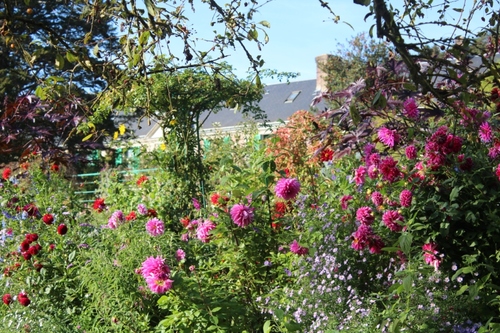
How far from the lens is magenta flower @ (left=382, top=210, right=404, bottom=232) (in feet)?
9.69

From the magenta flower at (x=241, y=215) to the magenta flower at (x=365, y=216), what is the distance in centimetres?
58

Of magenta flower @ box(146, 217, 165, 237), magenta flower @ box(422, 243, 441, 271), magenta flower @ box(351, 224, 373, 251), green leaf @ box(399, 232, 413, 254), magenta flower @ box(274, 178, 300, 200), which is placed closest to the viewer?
green leaf @ box(399, 232, 413, 254)

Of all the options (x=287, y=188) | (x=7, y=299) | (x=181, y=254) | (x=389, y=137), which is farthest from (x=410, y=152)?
(x=7, y=299)

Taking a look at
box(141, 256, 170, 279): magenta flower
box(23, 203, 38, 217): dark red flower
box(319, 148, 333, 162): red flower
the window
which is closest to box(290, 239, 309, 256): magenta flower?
box(141, 256, 170, 279): magenta flower

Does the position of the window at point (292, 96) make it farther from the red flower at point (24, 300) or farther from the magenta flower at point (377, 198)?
the magenta flower at point (377, 198)

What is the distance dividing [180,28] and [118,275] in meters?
1.36

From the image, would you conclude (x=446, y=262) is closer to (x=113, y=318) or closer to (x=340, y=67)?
(x=113, y=318)

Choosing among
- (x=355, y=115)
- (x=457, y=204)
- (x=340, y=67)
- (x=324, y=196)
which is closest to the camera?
(x=355, y=115)

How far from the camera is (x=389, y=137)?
3.13 meters

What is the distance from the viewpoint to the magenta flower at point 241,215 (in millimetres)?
3271

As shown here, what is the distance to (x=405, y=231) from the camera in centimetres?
296

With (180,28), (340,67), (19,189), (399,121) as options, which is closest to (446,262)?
(399,121)

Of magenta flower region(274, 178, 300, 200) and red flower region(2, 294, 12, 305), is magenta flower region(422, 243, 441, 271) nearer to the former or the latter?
magenta flower region(274, 178, 300, 200)

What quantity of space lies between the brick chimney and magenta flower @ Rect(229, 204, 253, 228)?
24.0 metres
